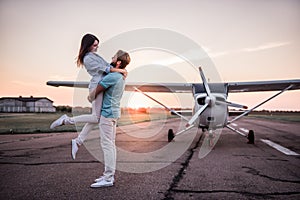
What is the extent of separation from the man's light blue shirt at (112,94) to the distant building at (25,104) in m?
27.9

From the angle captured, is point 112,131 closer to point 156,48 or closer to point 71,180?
point 71,180

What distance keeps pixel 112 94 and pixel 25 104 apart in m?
42.9

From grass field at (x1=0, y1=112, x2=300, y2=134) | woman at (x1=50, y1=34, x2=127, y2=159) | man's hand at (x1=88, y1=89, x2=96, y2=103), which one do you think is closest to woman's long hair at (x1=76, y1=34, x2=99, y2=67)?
woman at (x1=50, y1=34, x2=127, y2=159)

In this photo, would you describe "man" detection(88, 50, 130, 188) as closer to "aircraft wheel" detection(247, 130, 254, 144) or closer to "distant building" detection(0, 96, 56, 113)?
"aircraft wheel" detection(247, 130, 254, 144)

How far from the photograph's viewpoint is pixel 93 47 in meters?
3.68

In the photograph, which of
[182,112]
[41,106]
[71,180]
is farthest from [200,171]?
[41,106]

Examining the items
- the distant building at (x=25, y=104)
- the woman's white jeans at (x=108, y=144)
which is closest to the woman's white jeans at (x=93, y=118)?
the woman's white jeans at (x=108, y=144)

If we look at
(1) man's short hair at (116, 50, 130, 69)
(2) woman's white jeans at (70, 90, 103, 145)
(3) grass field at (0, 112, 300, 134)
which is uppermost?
(1) man's short hair at (116, 50, 130, 69)

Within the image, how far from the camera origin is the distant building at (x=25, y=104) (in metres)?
32.9

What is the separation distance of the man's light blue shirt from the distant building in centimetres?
2790

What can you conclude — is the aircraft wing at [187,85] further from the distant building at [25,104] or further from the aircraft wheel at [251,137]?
the distant building at [25,104]

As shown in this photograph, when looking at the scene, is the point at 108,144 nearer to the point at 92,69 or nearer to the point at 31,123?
the point at 92,69

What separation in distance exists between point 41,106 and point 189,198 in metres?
51.0

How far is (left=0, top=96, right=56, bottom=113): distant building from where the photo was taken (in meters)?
32.9
